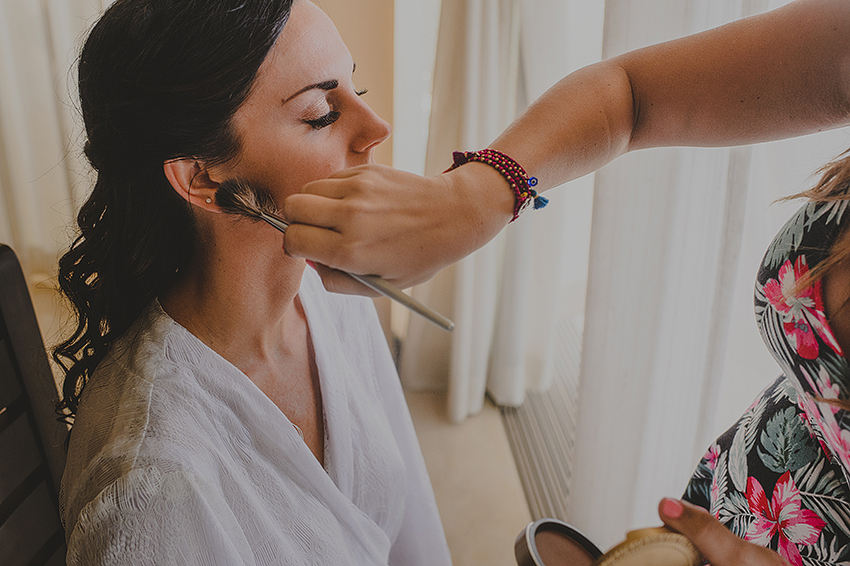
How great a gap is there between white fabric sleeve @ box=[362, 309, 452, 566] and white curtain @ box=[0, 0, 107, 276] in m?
1.59

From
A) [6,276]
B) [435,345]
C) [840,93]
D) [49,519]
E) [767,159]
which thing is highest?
[840,93]

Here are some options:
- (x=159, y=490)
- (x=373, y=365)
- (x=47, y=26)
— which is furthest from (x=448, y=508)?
(x=47, y=26)

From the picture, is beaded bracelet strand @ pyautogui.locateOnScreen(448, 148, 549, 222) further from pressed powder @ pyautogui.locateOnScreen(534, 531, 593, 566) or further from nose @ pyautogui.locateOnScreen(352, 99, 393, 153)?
pressed powder @ pyautogui.locateOnScreen(534, 531, 593, 566)

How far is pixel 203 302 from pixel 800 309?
714 millimetres

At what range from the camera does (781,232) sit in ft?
2.02

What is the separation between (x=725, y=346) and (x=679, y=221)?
0.22 metres

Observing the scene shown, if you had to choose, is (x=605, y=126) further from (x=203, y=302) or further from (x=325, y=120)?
(x=203, y=302)

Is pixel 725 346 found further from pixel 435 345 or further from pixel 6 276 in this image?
pixel 435 345

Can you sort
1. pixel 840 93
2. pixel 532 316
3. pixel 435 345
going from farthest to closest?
pixel 435 345, pixel 532 316, pixel 840 93

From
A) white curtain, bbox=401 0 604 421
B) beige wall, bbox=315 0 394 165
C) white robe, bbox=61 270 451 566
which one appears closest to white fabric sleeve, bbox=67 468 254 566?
white robe, bbox=61 270 451 566

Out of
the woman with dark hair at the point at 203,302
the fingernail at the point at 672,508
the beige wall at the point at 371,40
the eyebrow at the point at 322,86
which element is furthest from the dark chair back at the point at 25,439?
the beige wall at the point at 371,40

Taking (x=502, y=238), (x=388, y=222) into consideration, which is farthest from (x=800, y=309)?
(x=502, y=238)

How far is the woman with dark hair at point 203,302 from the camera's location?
0.69m

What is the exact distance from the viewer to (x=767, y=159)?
0.90m
